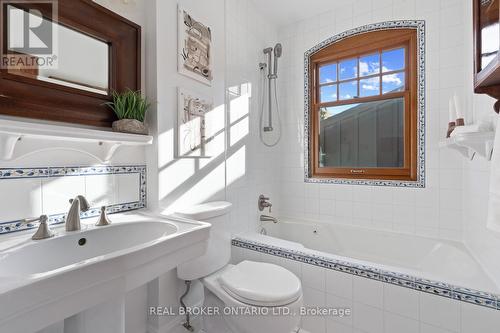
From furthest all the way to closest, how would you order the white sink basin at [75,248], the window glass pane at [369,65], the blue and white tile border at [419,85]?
the window glass pane at [369,65] → the blue and white tile border at [419,85] → the white sink basin at [75,248]

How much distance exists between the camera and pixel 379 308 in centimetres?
139

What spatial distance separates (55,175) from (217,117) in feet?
3.73

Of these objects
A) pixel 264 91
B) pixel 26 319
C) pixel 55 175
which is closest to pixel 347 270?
pixel 26 319

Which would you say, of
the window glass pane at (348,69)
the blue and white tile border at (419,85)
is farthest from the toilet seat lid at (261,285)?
the window glass pane at (348,69)

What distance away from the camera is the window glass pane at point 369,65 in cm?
242

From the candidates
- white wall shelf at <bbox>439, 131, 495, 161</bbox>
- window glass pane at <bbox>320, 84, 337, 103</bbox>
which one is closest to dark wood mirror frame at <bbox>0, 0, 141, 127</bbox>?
white wall shelf at <bbox>439, 131, 495, 161</bbox>

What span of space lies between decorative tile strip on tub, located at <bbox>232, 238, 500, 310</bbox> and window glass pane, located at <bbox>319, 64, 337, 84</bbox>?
1.88 metres

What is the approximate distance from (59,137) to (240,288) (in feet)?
3.54

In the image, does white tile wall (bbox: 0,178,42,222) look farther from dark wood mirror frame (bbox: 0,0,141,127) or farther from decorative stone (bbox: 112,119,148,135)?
decorative stone (bbox: 112,119,148,135)

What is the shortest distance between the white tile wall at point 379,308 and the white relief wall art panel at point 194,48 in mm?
1435

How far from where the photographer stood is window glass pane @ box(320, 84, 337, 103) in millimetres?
2659

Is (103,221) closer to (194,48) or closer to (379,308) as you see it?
(194,48)

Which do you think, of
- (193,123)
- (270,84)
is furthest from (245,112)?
(193,123)

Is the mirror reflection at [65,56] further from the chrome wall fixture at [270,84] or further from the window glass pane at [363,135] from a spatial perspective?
the window glass pane at [363,135]
